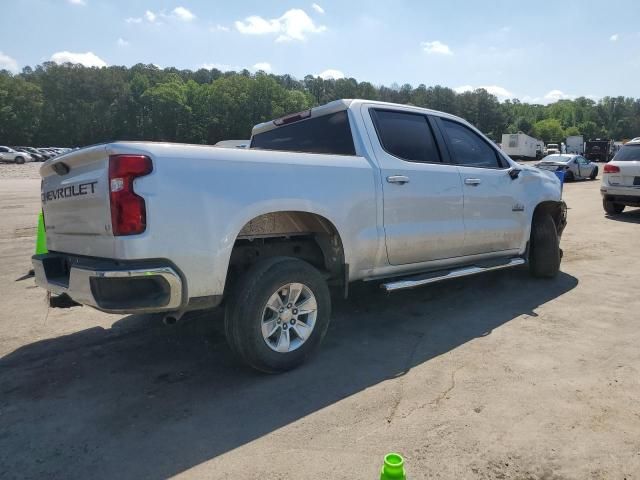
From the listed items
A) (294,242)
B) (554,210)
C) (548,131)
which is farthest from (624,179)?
(548,131)

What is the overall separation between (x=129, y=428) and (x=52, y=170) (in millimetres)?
2060

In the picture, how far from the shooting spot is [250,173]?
10.9 feet

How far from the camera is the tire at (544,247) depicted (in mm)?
6031

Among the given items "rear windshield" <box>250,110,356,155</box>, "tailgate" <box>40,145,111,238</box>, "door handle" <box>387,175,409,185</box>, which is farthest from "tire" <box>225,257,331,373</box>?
"rear windshield" <box>250,110,356,155</box>

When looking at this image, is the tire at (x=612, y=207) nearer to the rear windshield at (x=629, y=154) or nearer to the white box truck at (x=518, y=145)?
the rear windshield at (x=629, y=154)

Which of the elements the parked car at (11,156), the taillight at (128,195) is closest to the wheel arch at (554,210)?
the taillight at (128,195)

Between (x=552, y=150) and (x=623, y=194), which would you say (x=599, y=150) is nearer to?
(x=552, y=150)

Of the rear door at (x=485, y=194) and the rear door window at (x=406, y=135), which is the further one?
the rear door at (x=485, y=194)

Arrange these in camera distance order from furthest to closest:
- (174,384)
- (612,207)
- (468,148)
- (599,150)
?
(599,150) → (612,207) → (468,148) → (174,384)

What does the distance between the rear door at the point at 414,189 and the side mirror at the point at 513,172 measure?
1.07 metres

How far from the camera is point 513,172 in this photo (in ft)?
18.4

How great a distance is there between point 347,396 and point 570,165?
26.5 meters

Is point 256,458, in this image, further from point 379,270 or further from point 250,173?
point 379,270

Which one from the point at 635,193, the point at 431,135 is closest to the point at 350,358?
the point at 431,135
